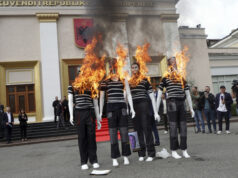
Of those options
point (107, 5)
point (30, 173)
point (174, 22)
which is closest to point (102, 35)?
point (107, 5)

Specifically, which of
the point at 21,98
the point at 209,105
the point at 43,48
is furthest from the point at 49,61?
the point at 209,105

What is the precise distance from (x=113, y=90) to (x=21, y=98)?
14.9 metres

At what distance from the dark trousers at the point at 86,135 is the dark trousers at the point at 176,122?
1811 mm

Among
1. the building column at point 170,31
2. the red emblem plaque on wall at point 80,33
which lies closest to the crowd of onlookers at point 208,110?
the red emblem plaque on wall at point 80,33

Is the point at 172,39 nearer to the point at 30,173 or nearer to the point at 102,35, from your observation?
the point at 102,35

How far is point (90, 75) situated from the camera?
5.75 meters

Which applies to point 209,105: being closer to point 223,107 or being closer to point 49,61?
point 223,107

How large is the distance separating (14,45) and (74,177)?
16.1 m

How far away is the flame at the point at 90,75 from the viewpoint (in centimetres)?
538

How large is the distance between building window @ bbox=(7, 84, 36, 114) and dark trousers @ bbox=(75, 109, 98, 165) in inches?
561

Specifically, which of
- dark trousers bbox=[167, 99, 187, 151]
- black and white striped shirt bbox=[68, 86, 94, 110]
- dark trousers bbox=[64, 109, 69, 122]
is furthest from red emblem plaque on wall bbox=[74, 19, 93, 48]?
dark trousers bbox=[167, 99, 187, 151]

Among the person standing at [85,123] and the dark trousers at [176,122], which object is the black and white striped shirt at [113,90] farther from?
the dark trousers at [176,122]

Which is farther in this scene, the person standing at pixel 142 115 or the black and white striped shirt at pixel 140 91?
the black and white striped shirt at pixel 140 91

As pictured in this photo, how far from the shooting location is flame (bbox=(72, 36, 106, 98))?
5383 mm
